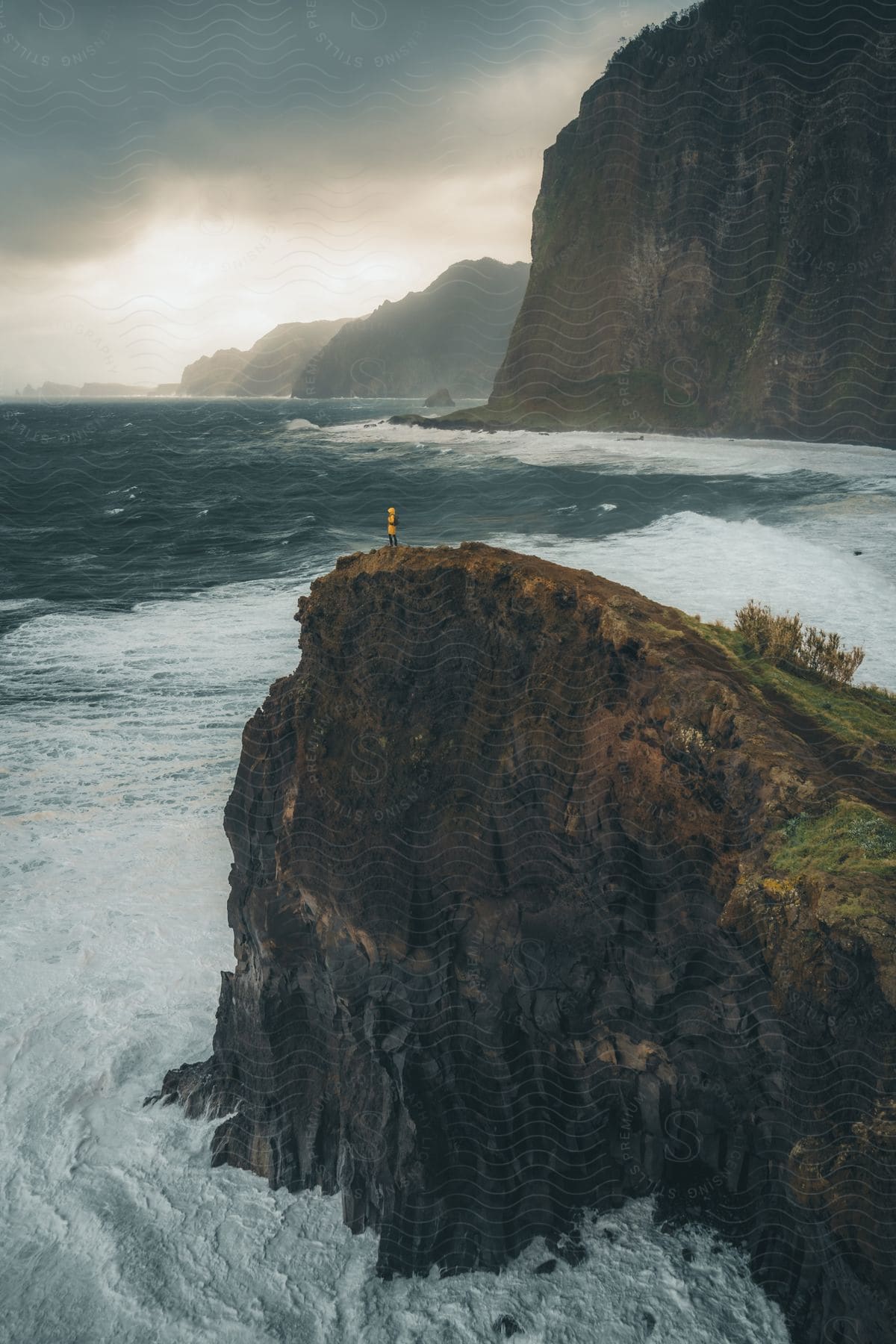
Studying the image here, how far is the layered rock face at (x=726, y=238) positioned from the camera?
60844mm

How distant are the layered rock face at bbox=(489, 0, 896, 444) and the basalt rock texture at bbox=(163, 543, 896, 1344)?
58766mm

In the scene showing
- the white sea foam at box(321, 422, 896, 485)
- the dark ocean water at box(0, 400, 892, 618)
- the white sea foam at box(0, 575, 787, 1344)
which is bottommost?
the white sea foam at box(0, 575, 787, 1344)

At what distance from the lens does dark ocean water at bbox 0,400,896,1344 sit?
5.61m

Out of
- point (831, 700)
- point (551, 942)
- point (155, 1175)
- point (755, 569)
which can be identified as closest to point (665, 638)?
point (831, 700)

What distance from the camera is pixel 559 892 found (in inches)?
238

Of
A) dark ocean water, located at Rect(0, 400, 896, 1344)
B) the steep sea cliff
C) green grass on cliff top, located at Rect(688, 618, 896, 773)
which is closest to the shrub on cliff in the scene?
green grass on cliff top, located at Rect(688, 618, 896, 773)

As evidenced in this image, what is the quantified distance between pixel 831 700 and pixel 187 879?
8048 mm

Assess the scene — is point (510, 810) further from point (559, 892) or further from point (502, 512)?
point (502, 512)

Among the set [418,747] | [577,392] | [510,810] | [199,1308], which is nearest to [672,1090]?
[510,810]

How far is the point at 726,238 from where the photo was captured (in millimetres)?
75875

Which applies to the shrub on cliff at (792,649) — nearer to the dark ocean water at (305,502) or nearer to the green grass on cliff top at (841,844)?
the green grass on cliff top at (841,844)

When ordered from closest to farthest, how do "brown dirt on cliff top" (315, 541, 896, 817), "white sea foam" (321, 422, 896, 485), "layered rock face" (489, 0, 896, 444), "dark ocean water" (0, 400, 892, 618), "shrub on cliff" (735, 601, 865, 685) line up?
"brown dirt on cliff top" (315, 541, 896, 817) < "shrub on cliff" (735, 601, 865, 685) < "dark ocean water" (0, 400, 892, 618) < "white sea foam" (321, 422, 896, 485) < "layered rock face" (489, 0, 896, 444)

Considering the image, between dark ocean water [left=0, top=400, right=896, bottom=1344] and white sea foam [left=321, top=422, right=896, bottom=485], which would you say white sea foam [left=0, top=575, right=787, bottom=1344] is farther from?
white sea foam [left=321, top=422, right=896, bottom=485]

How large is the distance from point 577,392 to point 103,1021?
282 feet
